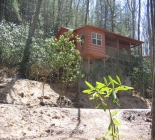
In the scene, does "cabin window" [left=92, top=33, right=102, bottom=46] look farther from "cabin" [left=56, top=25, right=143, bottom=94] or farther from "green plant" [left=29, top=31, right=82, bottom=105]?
"green plant" [left=29, top=31, right=82, bottom=105]

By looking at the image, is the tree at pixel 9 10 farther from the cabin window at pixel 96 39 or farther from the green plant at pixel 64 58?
the green plant at pixel 64 58

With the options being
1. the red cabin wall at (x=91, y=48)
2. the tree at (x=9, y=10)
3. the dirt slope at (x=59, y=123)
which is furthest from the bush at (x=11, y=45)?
the tree at (x=9, y=10)

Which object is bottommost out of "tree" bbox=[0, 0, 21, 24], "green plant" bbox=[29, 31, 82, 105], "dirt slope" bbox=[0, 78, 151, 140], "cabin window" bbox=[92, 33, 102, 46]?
"dirt slope" bbox=[0, 78, 151, 140]

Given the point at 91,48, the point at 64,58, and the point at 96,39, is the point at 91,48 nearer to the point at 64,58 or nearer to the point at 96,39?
the point at 96,39

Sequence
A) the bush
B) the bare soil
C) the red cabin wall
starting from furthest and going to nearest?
1. the red cabin wall
2. the bush
3. the bare soil

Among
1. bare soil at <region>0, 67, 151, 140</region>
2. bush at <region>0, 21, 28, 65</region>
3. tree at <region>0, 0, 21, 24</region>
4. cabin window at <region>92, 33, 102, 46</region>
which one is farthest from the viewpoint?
tree at <region>0, 0, 21, 24</region>

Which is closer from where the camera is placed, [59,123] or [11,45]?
[59,123]

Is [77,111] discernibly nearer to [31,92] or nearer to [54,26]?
[31,92]

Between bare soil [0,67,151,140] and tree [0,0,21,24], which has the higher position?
tree [0,0,21,24]

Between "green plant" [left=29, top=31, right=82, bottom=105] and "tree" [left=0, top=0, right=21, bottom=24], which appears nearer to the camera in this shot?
"green plant" [left=29, top=31, right=82, bottom=105]

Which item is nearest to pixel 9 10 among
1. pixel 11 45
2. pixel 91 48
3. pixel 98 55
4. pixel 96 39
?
pixel 11 45

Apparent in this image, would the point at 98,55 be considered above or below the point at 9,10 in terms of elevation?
below

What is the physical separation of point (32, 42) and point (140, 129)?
39.1 feet

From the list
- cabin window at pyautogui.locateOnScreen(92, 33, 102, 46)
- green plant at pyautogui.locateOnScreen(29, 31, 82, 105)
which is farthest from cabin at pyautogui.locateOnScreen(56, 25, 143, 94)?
green plant at pyautogui.locateOnScreen(29, 31, 82, 105)
